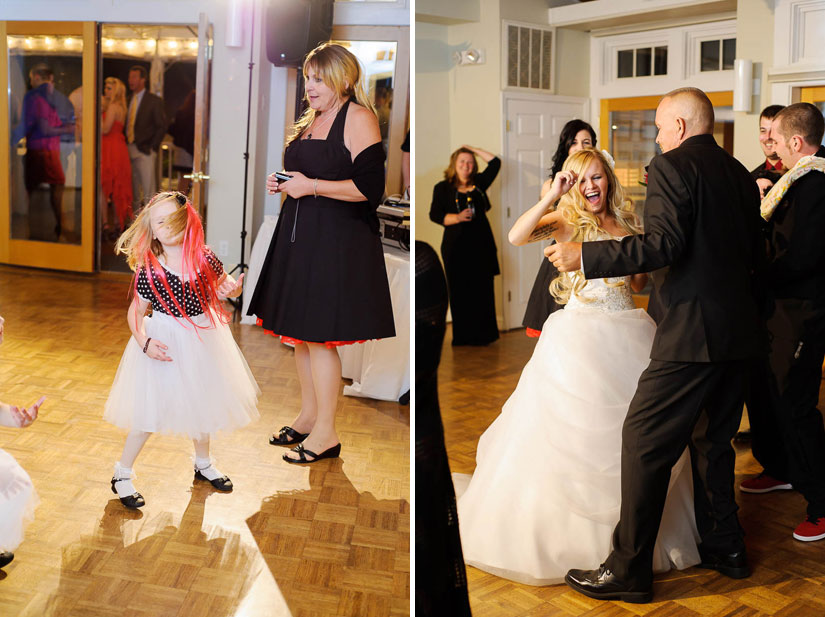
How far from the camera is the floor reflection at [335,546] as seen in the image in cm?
220

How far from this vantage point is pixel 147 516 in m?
2.25

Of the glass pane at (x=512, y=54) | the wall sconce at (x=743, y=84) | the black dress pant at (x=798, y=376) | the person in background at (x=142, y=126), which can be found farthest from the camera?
the glass pane at (x=512, y=54)

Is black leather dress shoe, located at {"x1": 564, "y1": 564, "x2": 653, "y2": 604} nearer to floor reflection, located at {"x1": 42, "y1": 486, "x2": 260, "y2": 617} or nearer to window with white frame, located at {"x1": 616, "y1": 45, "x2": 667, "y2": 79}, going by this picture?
floor reflection, located at {"x1": 42, "y1": 486, "x2": 260, "y2": 617}

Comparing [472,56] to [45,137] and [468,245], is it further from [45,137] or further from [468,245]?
[45,137]

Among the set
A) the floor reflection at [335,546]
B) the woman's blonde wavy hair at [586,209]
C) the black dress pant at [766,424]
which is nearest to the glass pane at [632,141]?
the black dress pant at [766,424]

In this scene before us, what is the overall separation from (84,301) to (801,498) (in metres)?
2.65

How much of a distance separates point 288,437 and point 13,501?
2.39 feet

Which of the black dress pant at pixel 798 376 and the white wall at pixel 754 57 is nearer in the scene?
the black dress pant at pixel 798 376

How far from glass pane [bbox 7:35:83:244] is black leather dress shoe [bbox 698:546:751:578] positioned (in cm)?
204

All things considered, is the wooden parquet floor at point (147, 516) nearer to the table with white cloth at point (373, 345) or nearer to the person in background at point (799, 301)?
the table with white cloth at point (373, 345)

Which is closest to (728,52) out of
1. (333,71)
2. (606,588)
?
(333,71)

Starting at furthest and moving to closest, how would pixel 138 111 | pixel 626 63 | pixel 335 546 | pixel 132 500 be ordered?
pixel 626 63 < pixel 335 546 < pixel 132 500 < pixel 138 111

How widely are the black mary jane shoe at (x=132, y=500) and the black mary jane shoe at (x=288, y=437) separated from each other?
386 mm

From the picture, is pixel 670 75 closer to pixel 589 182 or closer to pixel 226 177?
pixel 589 182
